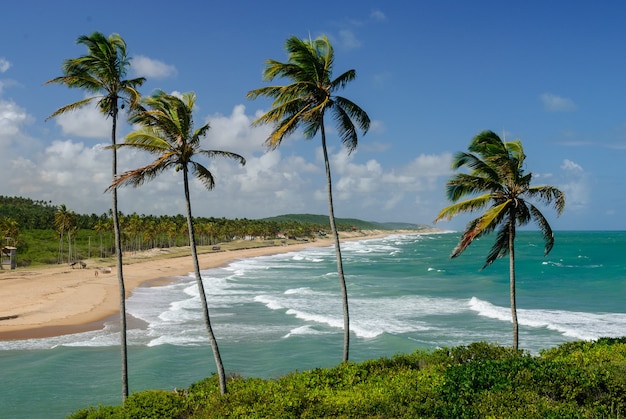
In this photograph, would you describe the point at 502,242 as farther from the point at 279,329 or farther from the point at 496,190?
the point at 279,329

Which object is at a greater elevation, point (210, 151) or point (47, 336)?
point (210, 151)

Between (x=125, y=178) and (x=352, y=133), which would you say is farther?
(x=352, y=133)

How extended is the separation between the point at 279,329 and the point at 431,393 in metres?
23.3

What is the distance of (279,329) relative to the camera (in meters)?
32.8

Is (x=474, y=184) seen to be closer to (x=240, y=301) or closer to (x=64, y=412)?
(x=64, y=412)

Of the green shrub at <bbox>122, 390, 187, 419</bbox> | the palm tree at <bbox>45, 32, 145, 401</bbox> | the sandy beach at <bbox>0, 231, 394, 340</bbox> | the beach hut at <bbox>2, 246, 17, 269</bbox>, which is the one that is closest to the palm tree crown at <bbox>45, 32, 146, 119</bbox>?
the palm tree at <bbox>45, 32, 145, 401</bbox>

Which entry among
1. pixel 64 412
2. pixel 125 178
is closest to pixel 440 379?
pixel 125 178

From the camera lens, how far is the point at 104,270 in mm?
68875

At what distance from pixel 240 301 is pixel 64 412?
26706 mm

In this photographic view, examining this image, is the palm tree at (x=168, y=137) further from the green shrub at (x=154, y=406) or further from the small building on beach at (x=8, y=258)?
the small building on beach at (x=8, y=258)

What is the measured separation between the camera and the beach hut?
71.1 m

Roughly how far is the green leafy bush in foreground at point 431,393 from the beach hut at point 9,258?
224 ft

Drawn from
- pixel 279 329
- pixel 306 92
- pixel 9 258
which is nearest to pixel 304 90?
pixel 306 92

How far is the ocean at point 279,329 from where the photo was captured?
2220cm
